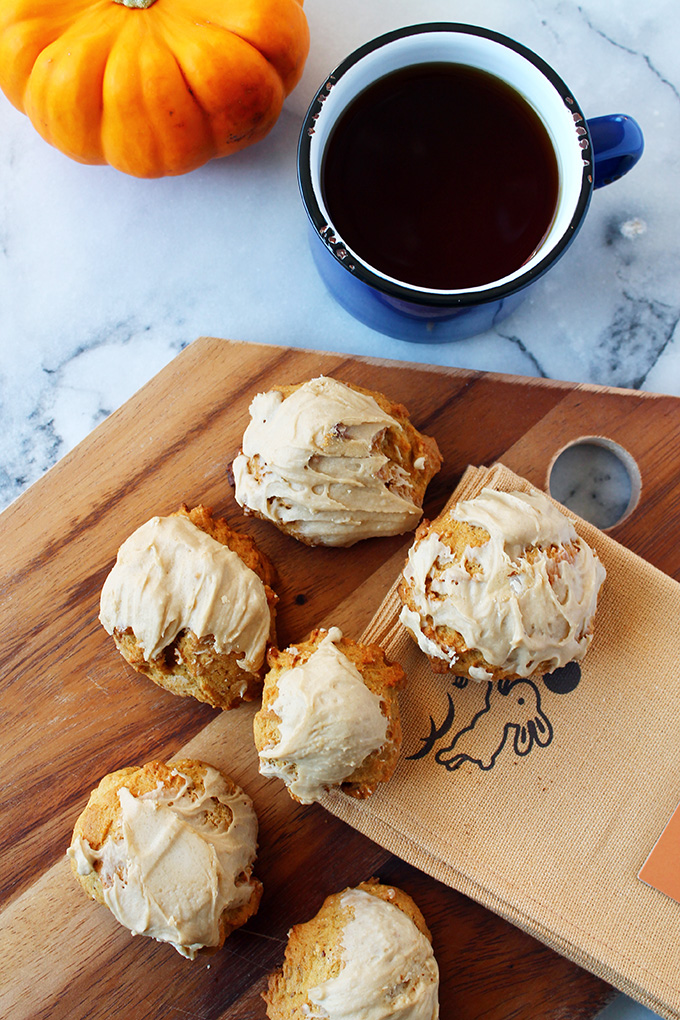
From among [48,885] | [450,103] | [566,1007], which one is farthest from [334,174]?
[566,1007]

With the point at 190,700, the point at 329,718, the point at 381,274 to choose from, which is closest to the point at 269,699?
the point at 329,718

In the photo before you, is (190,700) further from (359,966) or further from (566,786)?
(566,786)

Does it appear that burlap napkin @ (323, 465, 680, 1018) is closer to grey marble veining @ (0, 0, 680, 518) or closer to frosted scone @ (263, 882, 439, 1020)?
frosted scone @ (263, 882, 439, 1020)

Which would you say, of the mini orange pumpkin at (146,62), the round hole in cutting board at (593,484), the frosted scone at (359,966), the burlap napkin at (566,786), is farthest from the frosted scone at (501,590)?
the mini orange pumpkin at (146,62)

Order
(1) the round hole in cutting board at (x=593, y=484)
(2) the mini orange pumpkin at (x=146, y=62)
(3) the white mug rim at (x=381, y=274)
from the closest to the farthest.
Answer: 1. (3) the white mug rim at (x=381, y=274)
2. (2) the mini orange pumpkin at (x=146, y=62)
3. (1) the round hole in cutting board at (x=593, y=484)

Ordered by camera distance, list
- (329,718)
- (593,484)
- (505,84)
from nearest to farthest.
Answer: (329,718) < (505,84) < (593,484)

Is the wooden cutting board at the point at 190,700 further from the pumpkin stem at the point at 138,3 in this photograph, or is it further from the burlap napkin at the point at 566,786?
the pumpkin stem at the point at 138,3
